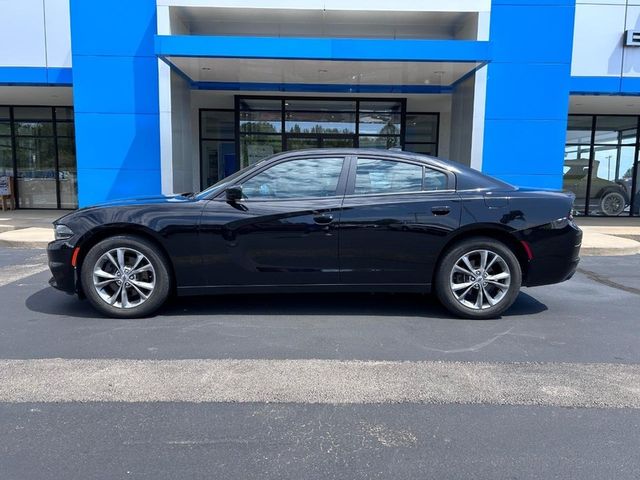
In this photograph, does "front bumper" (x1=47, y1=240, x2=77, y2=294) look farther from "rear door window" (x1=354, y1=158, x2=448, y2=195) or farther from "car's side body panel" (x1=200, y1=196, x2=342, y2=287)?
"rear door window" (x1=354, y1=158, x2=448, y2=195)

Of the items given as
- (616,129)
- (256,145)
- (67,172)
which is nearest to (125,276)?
(256,145)

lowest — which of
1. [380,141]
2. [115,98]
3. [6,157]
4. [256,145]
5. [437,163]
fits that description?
[437,163]

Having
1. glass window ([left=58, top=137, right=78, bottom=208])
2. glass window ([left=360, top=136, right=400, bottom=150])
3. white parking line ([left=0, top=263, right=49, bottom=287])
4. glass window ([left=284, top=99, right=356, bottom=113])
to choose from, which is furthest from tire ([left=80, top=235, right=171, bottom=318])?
glass window ([left=58, top=137, right=78, bottom=208])

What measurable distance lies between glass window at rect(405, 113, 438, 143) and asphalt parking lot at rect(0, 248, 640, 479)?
37.6ft

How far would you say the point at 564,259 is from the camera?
501cm

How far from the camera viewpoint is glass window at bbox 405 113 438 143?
16.1 m

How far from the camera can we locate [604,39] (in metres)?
12.1

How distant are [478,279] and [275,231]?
204cm

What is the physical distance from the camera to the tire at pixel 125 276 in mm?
4828

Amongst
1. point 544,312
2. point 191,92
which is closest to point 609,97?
point 544,312

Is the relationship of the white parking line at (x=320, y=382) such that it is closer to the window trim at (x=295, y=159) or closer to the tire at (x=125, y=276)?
the tire at (x=125, y=276)

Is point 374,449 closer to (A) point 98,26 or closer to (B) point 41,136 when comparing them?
(A) point 98,26

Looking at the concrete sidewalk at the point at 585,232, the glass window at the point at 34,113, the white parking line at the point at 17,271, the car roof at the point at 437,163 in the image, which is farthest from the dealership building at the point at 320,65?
the car roof at the point at 437,163

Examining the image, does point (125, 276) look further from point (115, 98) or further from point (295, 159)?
point (115, 98)
